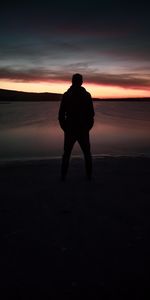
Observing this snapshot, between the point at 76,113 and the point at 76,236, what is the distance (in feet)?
10.3

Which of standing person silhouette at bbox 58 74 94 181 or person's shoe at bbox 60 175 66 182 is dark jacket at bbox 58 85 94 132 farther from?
person's shoe at bbox 60 175 66 182

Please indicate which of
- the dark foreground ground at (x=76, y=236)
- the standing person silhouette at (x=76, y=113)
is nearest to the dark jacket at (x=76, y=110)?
the standing person silhouette at (x=76, y=113)

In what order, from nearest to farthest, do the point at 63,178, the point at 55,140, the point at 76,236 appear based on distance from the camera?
1. the point at 76,236
2. the point at 63,178
3. the point at 55,140

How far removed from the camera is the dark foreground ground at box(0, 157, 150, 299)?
3.11 m

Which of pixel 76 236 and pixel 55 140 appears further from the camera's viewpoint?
pixel 55 140

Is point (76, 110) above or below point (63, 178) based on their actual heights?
above

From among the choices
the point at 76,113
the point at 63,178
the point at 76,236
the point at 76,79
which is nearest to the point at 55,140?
the point at 63,178

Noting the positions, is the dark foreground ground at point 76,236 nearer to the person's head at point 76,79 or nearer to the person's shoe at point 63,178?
the person's shoe at point 63,178

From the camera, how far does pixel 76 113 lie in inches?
260

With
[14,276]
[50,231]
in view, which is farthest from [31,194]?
[14,276]

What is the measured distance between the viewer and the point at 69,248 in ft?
12.5

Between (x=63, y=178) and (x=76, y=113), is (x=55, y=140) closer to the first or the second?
(x=63, y=178)

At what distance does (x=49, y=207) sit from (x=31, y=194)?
0.88 m

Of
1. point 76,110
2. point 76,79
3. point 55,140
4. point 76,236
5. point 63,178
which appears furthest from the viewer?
point 55,140
